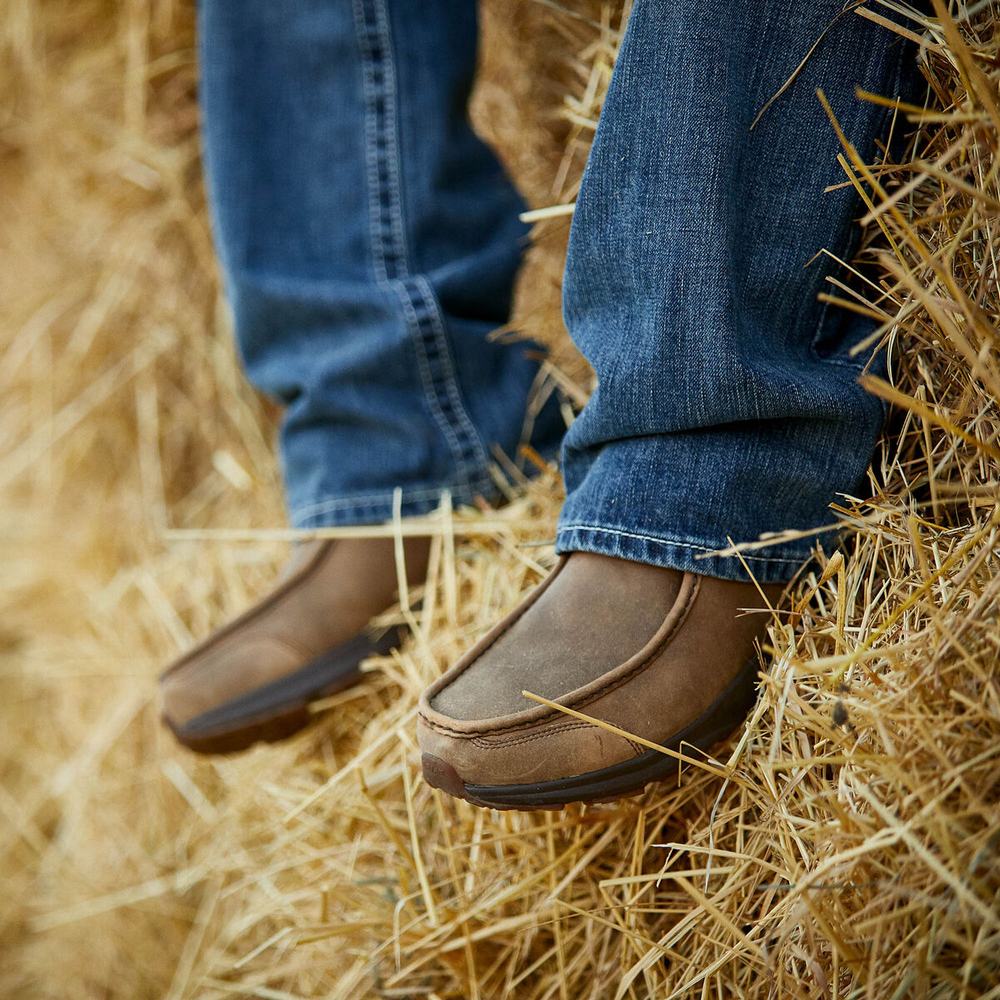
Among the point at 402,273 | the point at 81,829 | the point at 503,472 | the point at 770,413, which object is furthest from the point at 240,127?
the point at 81,829

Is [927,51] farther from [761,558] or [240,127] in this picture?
[240,127]

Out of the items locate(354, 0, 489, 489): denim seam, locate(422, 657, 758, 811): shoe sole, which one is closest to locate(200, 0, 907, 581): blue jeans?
locate(422, 657, 758, 811): shoe sole

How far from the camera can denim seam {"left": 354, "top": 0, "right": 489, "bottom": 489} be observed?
2.73ft

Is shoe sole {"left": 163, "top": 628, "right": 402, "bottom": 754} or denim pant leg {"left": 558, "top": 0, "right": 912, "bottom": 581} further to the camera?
shoe sole {"left": 163, "top": 628, "right": 402, "bottom": 754}

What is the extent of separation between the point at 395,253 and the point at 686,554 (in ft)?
1.54

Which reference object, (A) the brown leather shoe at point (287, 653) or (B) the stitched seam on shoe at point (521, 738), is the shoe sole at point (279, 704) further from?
(B) the stitched seam on shoe at point (521, 738)

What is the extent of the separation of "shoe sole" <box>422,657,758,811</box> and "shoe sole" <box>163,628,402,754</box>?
263mm

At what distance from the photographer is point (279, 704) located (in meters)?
0.80

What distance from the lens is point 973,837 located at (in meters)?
0.42

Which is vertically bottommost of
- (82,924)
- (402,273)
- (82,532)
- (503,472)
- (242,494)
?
(82,924)

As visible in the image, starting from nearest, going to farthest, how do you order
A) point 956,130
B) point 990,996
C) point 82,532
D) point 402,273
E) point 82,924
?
point 990,996, point 956,130, point 402,273, point 82,924, point 82,532

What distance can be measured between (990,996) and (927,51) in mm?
562

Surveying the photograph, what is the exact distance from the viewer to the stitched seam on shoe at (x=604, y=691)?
0.54 meters

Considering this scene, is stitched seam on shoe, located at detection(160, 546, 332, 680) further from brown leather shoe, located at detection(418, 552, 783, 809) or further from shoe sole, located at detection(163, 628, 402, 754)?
brown leather shoe, located at detection(418, 552, 783, 809)
